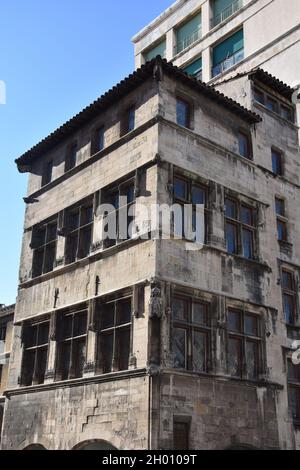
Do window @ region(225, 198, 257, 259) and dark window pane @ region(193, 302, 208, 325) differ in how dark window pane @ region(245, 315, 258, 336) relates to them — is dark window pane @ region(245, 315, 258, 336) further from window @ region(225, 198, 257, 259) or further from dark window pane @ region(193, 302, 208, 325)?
window @ region(225, 198, 257, 259)

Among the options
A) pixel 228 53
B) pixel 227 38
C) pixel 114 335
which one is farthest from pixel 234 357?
pixel 227 38

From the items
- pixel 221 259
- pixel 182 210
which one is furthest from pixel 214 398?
pixel 182 210

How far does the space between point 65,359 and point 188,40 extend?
19990 mm

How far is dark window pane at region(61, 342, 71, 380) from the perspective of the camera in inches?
625

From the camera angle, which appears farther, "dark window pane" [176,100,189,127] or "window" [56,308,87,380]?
"dark window pane" [176,100,189,127]

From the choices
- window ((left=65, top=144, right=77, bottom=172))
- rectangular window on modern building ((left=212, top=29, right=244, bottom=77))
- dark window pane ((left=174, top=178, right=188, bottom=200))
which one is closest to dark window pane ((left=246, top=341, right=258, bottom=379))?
dark window pane ((left=174, top=178, right=188, bottom=200))

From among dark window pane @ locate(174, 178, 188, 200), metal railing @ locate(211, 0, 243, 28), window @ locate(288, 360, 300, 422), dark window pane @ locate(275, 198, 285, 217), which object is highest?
metal railing @ locate(211, 0, 243, 28)

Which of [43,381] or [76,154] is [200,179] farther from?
[43,381]

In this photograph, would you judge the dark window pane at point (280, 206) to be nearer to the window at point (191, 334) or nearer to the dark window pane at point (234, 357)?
the dark window pane at point (234, 357)

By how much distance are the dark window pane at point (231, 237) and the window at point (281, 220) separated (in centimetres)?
214

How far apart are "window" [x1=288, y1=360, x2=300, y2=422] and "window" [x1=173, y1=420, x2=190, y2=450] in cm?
422

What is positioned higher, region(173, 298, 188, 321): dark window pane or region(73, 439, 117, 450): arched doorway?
region(173, 298, 188, 321): dark window pane

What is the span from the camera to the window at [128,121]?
16844 millimetres

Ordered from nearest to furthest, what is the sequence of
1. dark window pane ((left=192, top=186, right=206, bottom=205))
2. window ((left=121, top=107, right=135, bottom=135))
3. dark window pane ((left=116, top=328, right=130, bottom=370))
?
dark window pane ((left=116, top=328, right=130, bottom=370)) → dark window pane ((left=192, top=186, right=206, bottom=205)) → window ((left=121, top=107, right=135, bottom=135))
